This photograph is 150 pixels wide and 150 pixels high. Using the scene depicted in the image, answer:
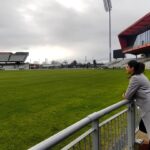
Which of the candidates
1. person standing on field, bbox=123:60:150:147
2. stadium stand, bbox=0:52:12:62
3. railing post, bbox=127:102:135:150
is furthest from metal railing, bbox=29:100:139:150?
stadium stand, bbox=0:52:12:62

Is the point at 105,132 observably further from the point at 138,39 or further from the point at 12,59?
the point at 12,59

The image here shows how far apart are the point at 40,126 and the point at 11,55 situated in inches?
6082

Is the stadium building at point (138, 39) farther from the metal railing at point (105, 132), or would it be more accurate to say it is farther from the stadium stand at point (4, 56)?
the metal railing at point (105, 132)

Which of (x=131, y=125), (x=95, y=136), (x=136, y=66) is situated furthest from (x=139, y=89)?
(x=95, y=136)

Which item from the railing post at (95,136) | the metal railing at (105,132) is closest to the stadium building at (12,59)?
the metal railing at (105,132)

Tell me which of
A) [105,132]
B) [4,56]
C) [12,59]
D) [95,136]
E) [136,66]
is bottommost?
[12,59]

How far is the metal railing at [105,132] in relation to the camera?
11.9 ft

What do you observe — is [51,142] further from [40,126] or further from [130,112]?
[40,126]

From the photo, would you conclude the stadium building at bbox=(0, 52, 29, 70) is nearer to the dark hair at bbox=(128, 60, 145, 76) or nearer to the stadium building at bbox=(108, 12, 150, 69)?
the stadium building at bbox=(108, 12, 150, 69)

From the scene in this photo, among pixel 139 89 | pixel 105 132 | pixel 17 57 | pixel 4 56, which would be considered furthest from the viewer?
pixel 17 57

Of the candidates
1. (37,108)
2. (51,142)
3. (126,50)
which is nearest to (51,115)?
(37,108)

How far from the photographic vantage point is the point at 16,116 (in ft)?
42.6

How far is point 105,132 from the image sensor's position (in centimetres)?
574

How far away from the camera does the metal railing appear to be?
363 cm
